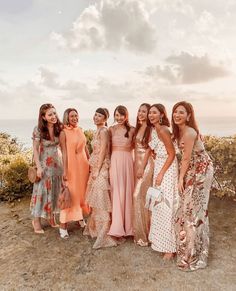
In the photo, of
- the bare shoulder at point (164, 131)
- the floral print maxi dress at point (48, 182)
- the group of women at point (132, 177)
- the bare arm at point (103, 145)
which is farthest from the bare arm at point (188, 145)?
the floral print maxi dress at point (48, 182)

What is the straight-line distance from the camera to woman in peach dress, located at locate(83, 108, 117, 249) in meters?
6.90

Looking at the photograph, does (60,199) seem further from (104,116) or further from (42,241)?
(104,116)

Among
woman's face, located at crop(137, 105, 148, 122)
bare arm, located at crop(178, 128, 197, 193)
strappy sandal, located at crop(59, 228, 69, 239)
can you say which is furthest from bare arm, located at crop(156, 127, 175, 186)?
strappy sandal, located at crop(59, 228, 69, 239)

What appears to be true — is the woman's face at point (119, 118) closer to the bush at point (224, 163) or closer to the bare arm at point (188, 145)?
the bare arm at point (188, 145)

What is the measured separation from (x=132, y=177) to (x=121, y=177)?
215 mm

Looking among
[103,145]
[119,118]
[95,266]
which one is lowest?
[95,266]

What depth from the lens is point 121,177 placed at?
6.96 meters

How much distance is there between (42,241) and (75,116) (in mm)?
2448

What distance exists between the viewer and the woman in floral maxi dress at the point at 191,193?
19.7ft

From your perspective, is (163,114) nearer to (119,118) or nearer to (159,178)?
(119,118)

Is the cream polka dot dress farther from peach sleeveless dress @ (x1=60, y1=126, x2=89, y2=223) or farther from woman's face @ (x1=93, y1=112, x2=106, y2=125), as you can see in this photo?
peach sleeveless dress @ (x1=60, y1=126, x2=89, y2=223)

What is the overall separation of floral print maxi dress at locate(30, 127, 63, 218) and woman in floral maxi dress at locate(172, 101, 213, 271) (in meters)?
2.54

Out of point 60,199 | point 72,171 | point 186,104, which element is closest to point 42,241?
point 60,199

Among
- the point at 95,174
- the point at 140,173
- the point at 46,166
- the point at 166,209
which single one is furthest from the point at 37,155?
the point at 166,209
